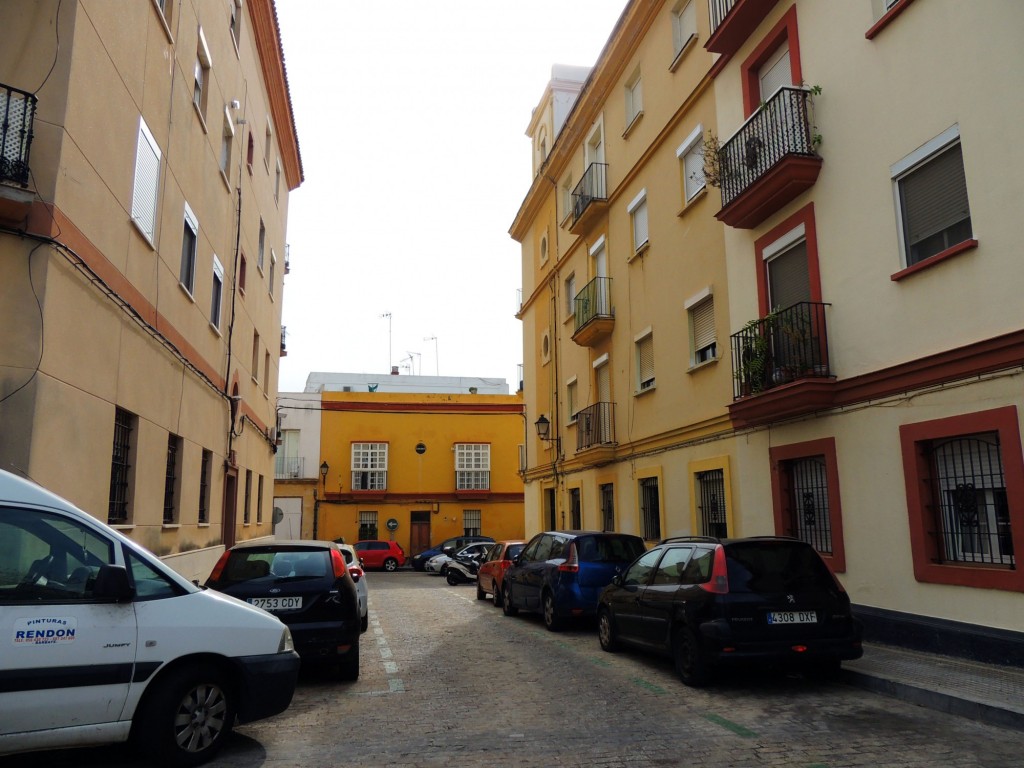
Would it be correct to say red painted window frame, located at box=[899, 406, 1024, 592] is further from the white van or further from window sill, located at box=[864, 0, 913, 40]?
the white van

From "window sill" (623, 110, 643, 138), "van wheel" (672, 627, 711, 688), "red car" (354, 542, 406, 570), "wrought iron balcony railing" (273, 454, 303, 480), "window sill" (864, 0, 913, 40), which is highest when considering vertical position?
"window sill" (623, 110, 643, 138)

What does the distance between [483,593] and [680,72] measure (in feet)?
39.7

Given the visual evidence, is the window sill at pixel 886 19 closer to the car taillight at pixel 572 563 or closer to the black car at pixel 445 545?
the car taillight at pixel 572 563

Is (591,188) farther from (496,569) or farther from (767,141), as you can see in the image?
(496,569)

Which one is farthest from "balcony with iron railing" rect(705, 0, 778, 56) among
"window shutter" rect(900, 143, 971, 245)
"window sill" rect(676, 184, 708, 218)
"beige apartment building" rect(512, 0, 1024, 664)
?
"window shutter" rect(900, 143, 971, 245)

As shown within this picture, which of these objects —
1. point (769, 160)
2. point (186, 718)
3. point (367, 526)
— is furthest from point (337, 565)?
point (367, 526)

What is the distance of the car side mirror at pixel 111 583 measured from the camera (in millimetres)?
5191

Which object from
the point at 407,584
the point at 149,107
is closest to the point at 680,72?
the point at 149,107

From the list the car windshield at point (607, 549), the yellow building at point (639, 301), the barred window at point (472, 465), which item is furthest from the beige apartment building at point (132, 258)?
the barred window at point (472, 465)

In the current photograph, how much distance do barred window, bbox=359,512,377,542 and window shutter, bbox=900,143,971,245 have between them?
113ft

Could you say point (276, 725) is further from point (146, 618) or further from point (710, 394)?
point (710, 394)

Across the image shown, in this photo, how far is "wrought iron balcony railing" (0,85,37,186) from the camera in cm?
752

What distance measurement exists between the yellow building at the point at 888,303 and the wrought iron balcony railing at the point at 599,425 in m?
5.95

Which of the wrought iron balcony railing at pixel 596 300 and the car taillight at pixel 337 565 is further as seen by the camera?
the wrought iron balcony railing at pixel 596 300
